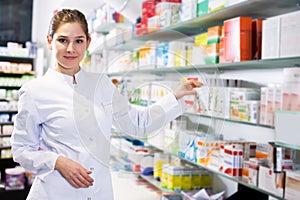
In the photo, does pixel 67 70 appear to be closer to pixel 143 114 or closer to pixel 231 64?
pixel 143 114

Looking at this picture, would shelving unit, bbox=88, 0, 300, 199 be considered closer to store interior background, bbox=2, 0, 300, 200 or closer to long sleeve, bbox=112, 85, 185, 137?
store interior background, bbox=2, 0, 300, 200

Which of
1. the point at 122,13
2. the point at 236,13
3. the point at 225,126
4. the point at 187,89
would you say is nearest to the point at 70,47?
the point at 187,89

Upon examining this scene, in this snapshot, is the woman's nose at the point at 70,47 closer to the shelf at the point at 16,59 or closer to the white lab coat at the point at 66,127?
Result: the white lab coat at the point at 66,127

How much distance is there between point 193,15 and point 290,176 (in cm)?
137

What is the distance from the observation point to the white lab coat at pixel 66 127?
1.38m

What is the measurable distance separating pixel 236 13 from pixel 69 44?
136cm

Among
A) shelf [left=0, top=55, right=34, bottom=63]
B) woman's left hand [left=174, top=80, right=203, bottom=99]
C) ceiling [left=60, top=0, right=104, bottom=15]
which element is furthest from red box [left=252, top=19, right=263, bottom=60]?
shelf [left=0, top=55, right=34, bottom=63]

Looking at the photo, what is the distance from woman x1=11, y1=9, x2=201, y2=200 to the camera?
1.38m

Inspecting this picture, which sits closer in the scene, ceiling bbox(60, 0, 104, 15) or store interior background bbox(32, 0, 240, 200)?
store interior background bbox(32, 0, 240, 200)

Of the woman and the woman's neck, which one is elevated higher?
the woman's neck

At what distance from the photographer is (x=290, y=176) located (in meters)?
1.84

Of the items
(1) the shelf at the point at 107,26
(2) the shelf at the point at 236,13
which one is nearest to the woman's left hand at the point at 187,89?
(2) the shelf at the point at 236,13

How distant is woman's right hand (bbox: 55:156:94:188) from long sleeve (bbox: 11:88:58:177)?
29 mm

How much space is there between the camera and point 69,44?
4.58 feet
